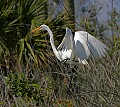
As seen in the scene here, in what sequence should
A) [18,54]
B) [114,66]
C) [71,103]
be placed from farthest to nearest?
[18,54]
[71,103]
[114,66]

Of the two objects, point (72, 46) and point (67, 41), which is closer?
point (67, 41)

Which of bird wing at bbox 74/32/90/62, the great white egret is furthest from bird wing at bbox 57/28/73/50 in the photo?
bird wing at bbox 74/32/90/62

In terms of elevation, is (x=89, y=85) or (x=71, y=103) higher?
(x=89, y=85)

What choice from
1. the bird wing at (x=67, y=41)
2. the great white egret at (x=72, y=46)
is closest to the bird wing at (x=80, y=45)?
the great white egret at (x=72, y=46)

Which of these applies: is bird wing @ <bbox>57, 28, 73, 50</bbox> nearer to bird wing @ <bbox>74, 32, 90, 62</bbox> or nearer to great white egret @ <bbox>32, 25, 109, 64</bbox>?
great white egret @ <bbox>32, 25, 109, 64</bbox>

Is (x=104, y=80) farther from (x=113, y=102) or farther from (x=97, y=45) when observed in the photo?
(x=97, y=45)

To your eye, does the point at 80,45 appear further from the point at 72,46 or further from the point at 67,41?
the point at 67,41

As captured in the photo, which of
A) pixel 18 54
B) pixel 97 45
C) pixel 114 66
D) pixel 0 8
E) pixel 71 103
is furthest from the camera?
pixel 0 8

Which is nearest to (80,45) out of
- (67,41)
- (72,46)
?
(72,46)

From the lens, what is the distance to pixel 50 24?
30.7 feet

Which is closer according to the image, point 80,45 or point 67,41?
point 67,41

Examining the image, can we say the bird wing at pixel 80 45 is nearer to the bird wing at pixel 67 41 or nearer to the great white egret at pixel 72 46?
the great white egret at pixel 72 46

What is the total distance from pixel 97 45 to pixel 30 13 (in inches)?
142

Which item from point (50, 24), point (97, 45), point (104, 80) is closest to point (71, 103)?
point (104, 80)
